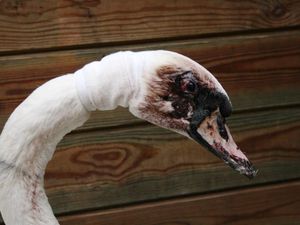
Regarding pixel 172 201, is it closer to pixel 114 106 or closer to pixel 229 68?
pixel 229 68


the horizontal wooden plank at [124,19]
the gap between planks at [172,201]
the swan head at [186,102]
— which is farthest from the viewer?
the gap between planks at [172,201]

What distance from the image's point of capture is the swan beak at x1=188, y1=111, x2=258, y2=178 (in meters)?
0.73

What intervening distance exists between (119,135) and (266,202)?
1.47 feet

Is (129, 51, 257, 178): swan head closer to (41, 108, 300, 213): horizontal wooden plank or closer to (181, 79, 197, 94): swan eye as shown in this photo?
(181, 79, 197, 94): swan eye

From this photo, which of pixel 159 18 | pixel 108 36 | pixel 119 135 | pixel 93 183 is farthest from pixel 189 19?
pixel 93 183

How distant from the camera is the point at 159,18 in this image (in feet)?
4.23

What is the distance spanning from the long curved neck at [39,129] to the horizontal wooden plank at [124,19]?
488 mm

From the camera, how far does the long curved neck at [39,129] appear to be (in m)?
0.71

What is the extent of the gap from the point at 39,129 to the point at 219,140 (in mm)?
231

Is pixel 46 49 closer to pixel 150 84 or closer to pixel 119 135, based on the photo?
pixel 119 135

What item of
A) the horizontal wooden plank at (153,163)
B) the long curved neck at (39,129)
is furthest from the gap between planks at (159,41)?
the long curved neck at (39,129)

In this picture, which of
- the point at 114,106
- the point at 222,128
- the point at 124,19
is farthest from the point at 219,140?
the point at 124,19

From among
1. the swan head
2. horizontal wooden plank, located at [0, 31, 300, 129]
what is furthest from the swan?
horizontal wooden plank, located at [0, 31, 300, 129]

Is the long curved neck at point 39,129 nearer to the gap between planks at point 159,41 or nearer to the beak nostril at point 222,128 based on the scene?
the beak nostril at point 222,128
